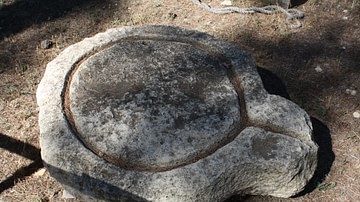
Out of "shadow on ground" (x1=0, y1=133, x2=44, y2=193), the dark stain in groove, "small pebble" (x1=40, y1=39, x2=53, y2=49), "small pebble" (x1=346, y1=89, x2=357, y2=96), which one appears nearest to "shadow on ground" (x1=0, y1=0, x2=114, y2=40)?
"small pebble" (x1=40, y1=39, x2=53, y2=49)

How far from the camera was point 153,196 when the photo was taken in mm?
2783

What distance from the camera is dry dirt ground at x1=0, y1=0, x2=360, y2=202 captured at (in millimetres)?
3547

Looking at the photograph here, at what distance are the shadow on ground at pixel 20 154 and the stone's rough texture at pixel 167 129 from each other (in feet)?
1.82

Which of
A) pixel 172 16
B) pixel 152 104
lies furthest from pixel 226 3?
pixel 152 104

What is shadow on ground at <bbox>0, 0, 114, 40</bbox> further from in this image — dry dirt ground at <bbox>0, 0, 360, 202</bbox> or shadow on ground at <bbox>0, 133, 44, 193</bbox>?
shadow on ground at <bbox>0, 133, 44, 193</bbox>

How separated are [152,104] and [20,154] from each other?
4.00ft

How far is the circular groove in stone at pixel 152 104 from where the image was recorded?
300cm

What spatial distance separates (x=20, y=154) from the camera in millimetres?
3695

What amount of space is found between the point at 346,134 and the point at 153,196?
6.17 feet

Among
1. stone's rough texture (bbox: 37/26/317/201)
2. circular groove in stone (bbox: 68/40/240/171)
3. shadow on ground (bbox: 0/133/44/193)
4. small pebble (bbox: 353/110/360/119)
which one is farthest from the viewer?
small pebble (bbox: 353/110/360/119)

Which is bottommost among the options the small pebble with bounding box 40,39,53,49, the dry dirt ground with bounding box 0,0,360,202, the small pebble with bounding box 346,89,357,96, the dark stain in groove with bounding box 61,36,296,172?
the small pebble with bounding box 346,89,357,96

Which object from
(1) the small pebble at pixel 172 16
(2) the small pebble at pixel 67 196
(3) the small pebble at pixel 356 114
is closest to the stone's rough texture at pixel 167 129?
(2) the small pebble at pixel 67 196

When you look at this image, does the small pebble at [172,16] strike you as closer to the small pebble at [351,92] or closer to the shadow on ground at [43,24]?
the shadow on ground at [43,24]

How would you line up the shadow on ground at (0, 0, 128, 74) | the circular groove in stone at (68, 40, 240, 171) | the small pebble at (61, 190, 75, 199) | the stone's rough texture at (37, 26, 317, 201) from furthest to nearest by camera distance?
the shadow on ground at (0, 0, 128, 74) < the small pebble at (61, 190, 75, 199) < the circular groove in stone at (68, 40, 240, 171) < the stone's rough texture at (37, 26, 317, 201)
